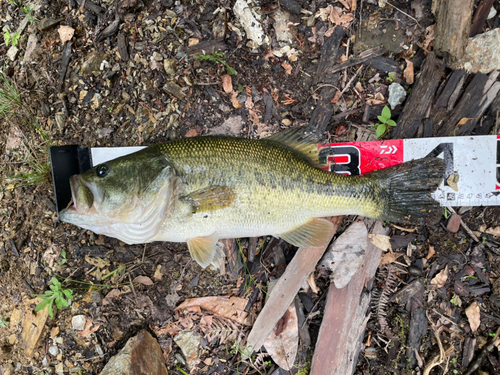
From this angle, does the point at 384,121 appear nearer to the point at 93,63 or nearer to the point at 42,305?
the point at 93,63

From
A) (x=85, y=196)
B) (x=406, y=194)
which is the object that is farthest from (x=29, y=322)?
(x=406, y=194)

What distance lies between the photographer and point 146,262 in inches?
132

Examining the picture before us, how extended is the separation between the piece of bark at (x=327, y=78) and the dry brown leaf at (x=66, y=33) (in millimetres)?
2857

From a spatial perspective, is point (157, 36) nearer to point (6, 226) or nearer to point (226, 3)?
point (226, 3)

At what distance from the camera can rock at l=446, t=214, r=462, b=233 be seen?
321 centimetres

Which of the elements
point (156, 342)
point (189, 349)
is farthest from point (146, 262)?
point (189, 349)

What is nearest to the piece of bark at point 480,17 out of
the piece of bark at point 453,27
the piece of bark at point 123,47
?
the piece of bark at point 453,27

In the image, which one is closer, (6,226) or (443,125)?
(443,125)

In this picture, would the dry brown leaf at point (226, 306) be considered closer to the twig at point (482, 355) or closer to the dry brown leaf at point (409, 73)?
the twig at point (482, 355)

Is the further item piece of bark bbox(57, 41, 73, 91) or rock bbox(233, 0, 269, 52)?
piece of bark bbox(57, 41, 73, 91)

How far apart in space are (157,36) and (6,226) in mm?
2839

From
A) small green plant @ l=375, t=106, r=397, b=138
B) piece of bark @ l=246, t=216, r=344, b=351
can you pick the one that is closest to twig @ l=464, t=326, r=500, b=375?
piece of bark @ l=246, t=216, r=344, b=351

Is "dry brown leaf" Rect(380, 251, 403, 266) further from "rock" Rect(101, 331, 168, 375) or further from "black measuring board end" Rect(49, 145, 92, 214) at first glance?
"black measuring board end" Rect(49, 145, 92, 214)

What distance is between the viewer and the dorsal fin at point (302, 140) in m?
2.90
